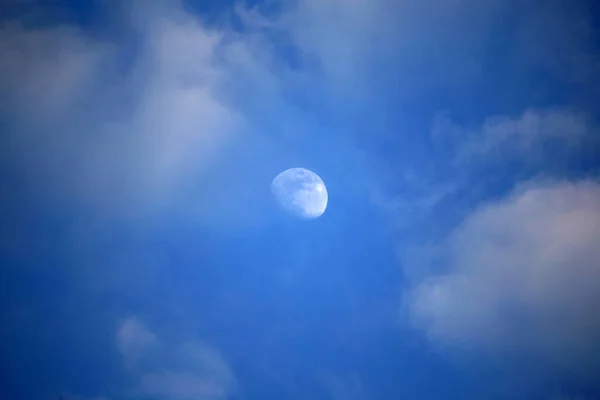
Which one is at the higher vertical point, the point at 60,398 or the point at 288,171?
the point at 288,171

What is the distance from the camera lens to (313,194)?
184 ft

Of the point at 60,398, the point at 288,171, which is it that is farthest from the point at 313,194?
the point at 60,398

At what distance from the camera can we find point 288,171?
184 feet

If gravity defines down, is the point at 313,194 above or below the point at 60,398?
above

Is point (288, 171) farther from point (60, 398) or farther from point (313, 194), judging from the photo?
point (60, 398)

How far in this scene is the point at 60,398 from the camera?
54938 millimetres

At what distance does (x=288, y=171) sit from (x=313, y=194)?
1459 mm

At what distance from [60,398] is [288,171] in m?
13.6

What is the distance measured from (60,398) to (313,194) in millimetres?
13743
